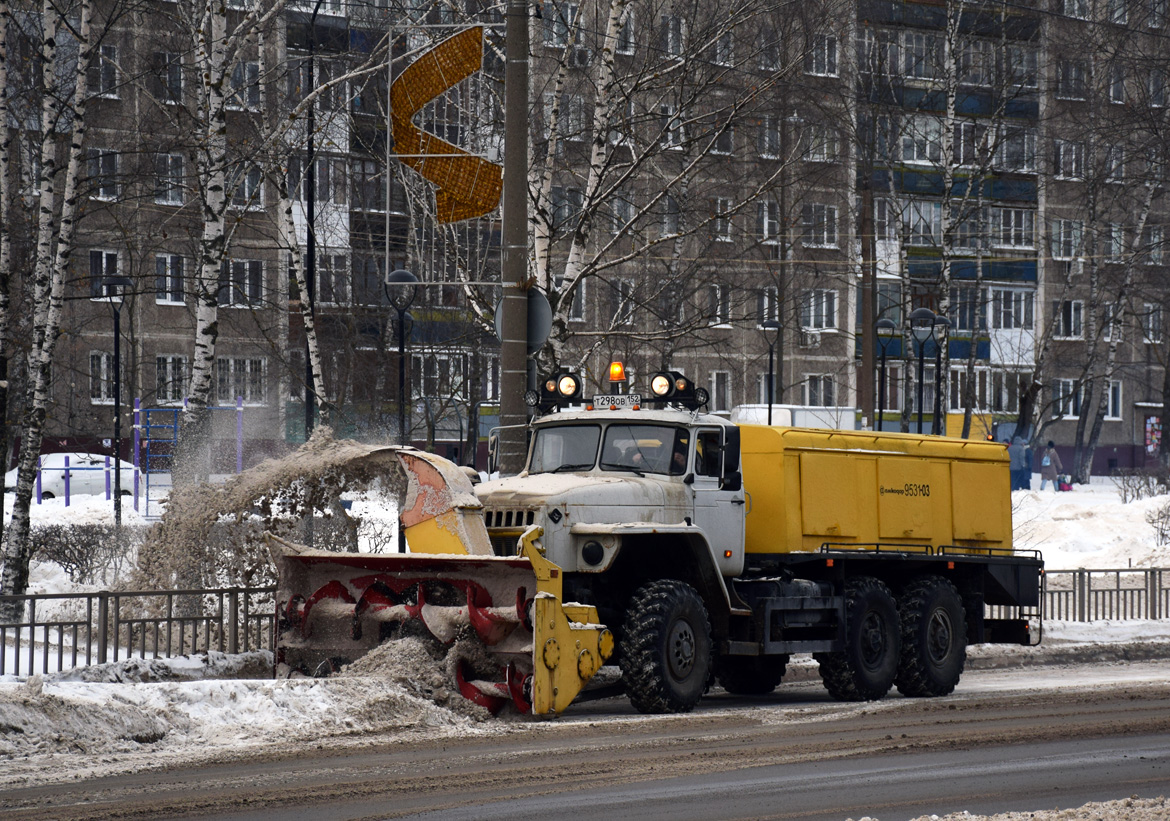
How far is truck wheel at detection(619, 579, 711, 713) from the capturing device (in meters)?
13.1

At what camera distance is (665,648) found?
13289 millimetres

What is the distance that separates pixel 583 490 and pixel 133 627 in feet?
15.2

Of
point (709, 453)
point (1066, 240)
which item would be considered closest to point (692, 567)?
point (709, 453)

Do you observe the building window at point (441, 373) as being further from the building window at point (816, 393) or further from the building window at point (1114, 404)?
the building window at point (1114, 404)

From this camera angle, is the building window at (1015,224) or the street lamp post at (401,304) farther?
the building window at (1015,224)

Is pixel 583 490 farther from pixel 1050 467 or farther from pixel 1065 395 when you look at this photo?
pixel 1065 395

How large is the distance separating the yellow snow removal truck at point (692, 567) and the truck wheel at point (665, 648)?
20 millimetres

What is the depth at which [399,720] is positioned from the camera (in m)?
12.0

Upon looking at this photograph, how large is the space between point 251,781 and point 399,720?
2612 mm

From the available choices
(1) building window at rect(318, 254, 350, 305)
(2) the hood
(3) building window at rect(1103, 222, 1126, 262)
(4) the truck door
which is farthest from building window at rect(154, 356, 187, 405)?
(2) the hood

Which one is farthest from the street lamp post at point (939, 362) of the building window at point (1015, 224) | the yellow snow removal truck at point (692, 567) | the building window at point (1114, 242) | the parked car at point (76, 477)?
the building window at point (1015, 224)

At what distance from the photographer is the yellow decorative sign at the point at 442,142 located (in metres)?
17.4

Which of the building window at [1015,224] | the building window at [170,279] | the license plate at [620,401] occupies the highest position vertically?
the building window at [1015,224]

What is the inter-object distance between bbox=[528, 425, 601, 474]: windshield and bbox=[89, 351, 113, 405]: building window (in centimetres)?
3783
